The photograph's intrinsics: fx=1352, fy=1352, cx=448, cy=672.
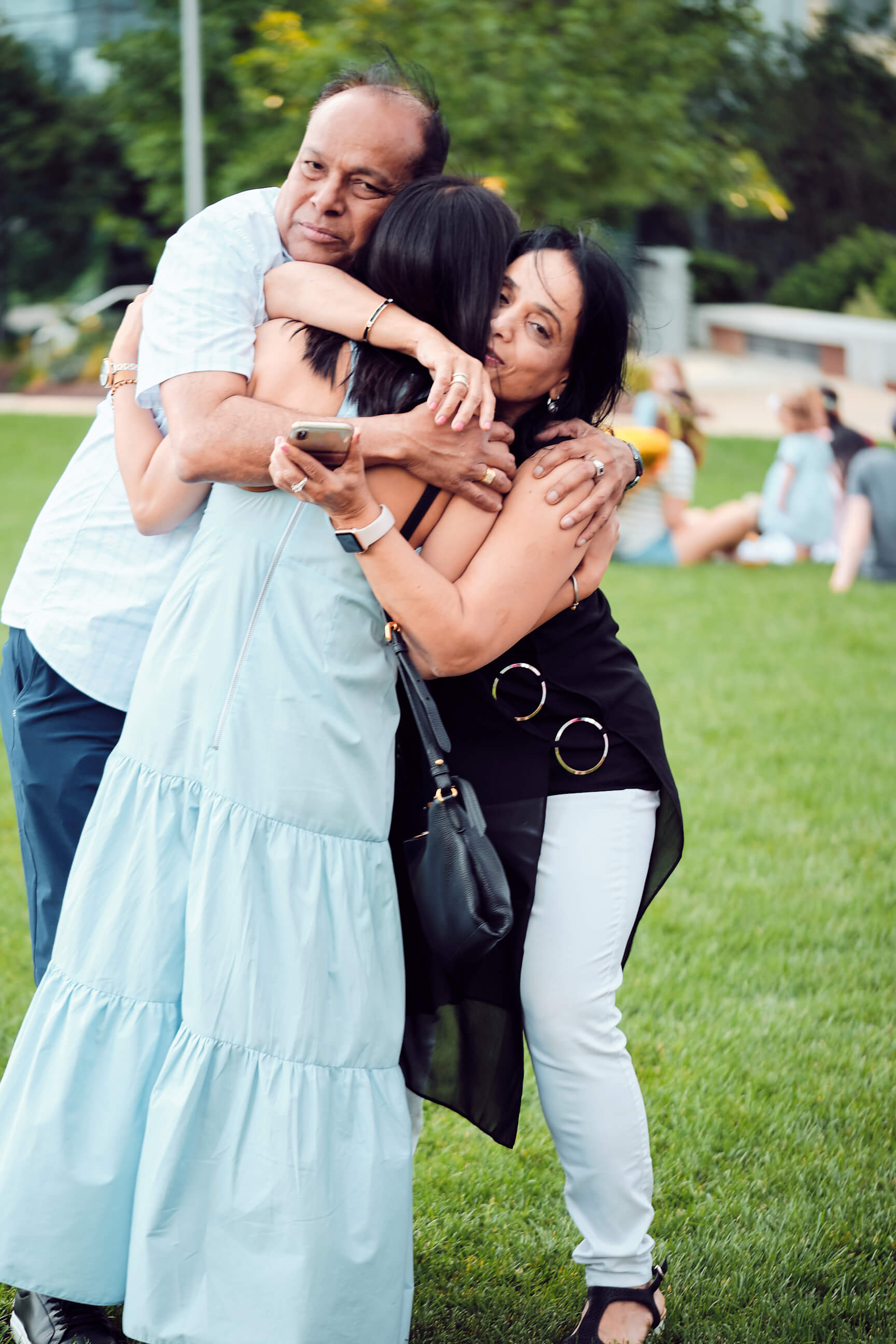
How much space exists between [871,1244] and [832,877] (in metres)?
2.15

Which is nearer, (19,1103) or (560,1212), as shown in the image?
(19,1103)

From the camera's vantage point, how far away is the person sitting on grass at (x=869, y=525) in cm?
1002

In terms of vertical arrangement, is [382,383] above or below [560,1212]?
above

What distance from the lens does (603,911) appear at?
250cm

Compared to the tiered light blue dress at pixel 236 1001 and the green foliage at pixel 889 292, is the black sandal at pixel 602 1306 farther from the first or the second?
the green foliage at pixel 889 292

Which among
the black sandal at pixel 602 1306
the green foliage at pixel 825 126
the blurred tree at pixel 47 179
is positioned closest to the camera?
the black sandal at pixel 602 1306

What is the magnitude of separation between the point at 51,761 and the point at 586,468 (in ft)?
3.87

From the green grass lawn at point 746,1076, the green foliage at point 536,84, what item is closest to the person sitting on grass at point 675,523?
the green grass lawn at point 746,1076

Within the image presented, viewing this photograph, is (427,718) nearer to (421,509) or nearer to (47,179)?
(421,509)

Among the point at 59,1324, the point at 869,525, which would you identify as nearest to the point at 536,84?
the point at 869,525

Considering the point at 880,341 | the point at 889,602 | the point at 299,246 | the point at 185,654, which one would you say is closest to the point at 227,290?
the point at 299,246

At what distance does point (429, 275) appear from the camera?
2.27 metres

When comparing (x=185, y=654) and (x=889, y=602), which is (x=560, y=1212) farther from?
(x=889, y=602)

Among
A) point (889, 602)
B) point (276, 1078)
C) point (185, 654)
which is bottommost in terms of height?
point (889, 602)
